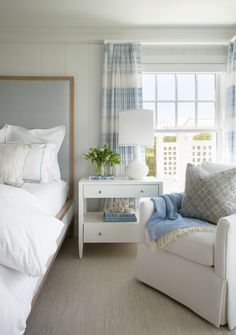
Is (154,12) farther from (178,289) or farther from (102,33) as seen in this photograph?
(178,289)

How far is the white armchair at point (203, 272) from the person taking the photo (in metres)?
1.55

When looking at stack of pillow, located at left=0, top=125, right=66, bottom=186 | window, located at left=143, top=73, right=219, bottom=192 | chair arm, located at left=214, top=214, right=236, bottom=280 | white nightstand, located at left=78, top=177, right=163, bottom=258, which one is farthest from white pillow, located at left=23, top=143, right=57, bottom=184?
chair arm, located at left=214, top=214, right=236, bottom=280

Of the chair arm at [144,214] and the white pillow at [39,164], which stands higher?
the white pillow at [39,164]

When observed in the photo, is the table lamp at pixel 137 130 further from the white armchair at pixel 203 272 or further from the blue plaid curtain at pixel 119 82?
the white armchair at pixel 203 272

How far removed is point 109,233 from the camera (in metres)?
2.57

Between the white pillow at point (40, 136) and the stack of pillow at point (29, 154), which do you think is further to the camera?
the white pillow at point (40, 136)

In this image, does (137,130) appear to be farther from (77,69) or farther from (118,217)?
(77,69)

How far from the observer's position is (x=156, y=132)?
3.27m

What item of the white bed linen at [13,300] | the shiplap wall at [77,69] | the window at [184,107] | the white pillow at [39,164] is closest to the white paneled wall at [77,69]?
the shiplap wall at [77,69]

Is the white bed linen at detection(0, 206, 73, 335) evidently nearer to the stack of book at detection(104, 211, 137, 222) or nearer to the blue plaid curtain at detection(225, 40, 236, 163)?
the stack of book at detection(104, 211, 137, 222)

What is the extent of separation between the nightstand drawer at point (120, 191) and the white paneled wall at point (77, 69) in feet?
2.11

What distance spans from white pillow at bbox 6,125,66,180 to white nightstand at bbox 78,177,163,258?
0.50 meters

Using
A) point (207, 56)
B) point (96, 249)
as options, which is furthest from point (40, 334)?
point (207, 56)

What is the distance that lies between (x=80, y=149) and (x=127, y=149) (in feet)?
1.87
